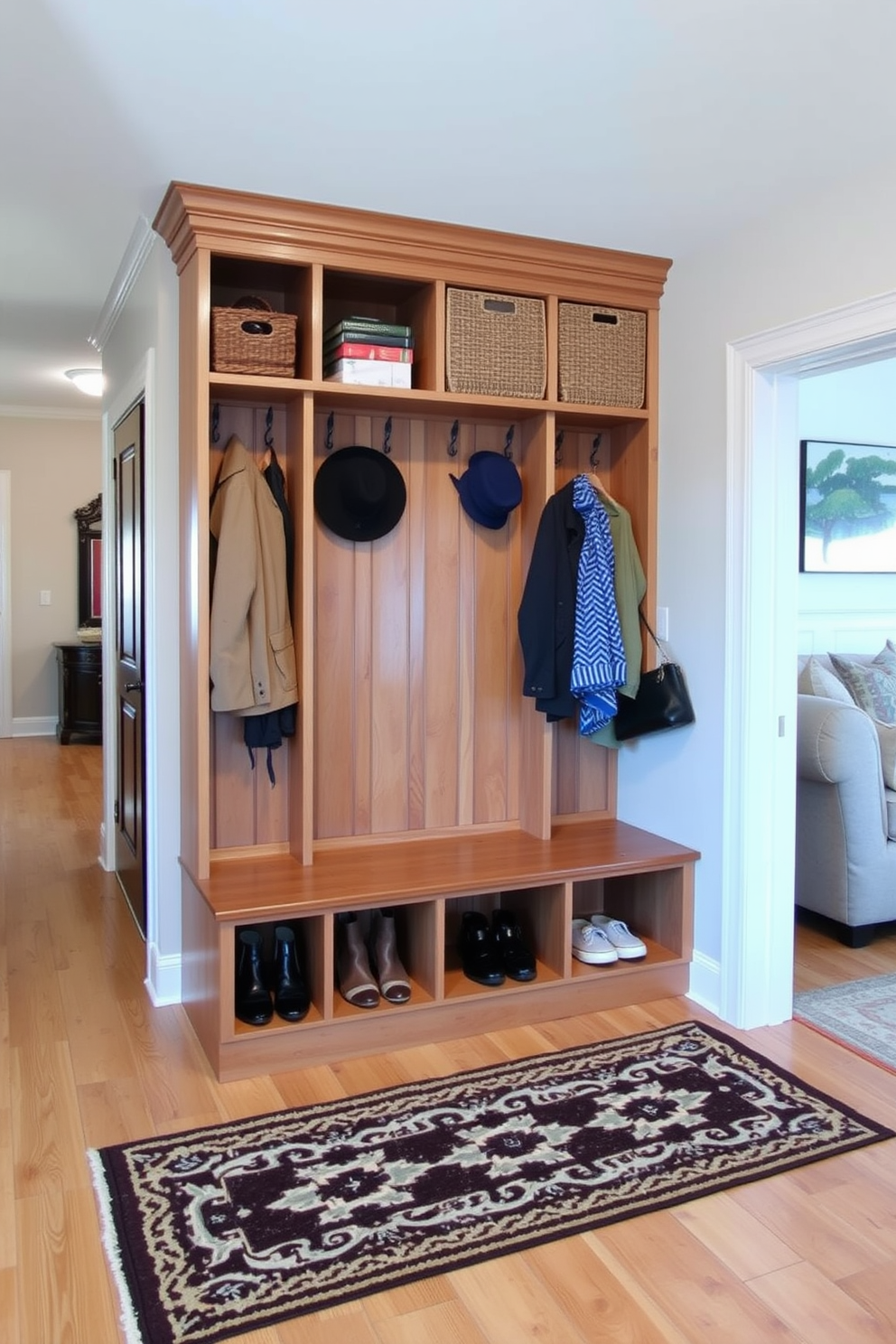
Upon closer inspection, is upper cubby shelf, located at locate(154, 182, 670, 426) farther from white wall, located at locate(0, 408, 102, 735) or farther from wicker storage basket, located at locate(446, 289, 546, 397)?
white wall, located at locate(0, 408, 102, 735)

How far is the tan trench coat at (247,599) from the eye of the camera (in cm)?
295

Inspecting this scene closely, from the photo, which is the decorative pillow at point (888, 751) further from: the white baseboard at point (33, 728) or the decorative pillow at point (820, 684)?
the white baseboard at point (33, 728)

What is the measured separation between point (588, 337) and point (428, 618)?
1.04 meters

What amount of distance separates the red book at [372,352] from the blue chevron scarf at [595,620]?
0.67m

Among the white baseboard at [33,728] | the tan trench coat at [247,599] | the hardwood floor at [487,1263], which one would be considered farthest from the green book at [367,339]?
the white baseboard at [33,728]

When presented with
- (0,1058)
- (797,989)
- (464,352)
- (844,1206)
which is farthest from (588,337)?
(0,1058)

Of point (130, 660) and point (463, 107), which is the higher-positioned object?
point (463, 107)

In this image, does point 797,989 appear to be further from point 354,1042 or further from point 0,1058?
point 0,1058

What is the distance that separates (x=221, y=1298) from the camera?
1.90 m

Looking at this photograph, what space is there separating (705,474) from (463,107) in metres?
1.33

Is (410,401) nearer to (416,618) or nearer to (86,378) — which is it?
(416,618)

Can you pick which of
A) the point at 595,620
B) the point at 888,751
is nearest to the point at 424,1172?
the point at 595,620

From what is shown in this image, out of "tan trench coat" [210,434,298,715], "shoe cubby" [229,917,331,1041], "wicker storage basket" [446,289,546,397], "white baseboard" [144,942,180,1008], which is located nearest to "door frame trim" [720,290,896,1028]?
"wicker storage basket" [446,289,546,397]

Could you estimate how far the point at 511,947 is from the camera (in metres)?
3.19
